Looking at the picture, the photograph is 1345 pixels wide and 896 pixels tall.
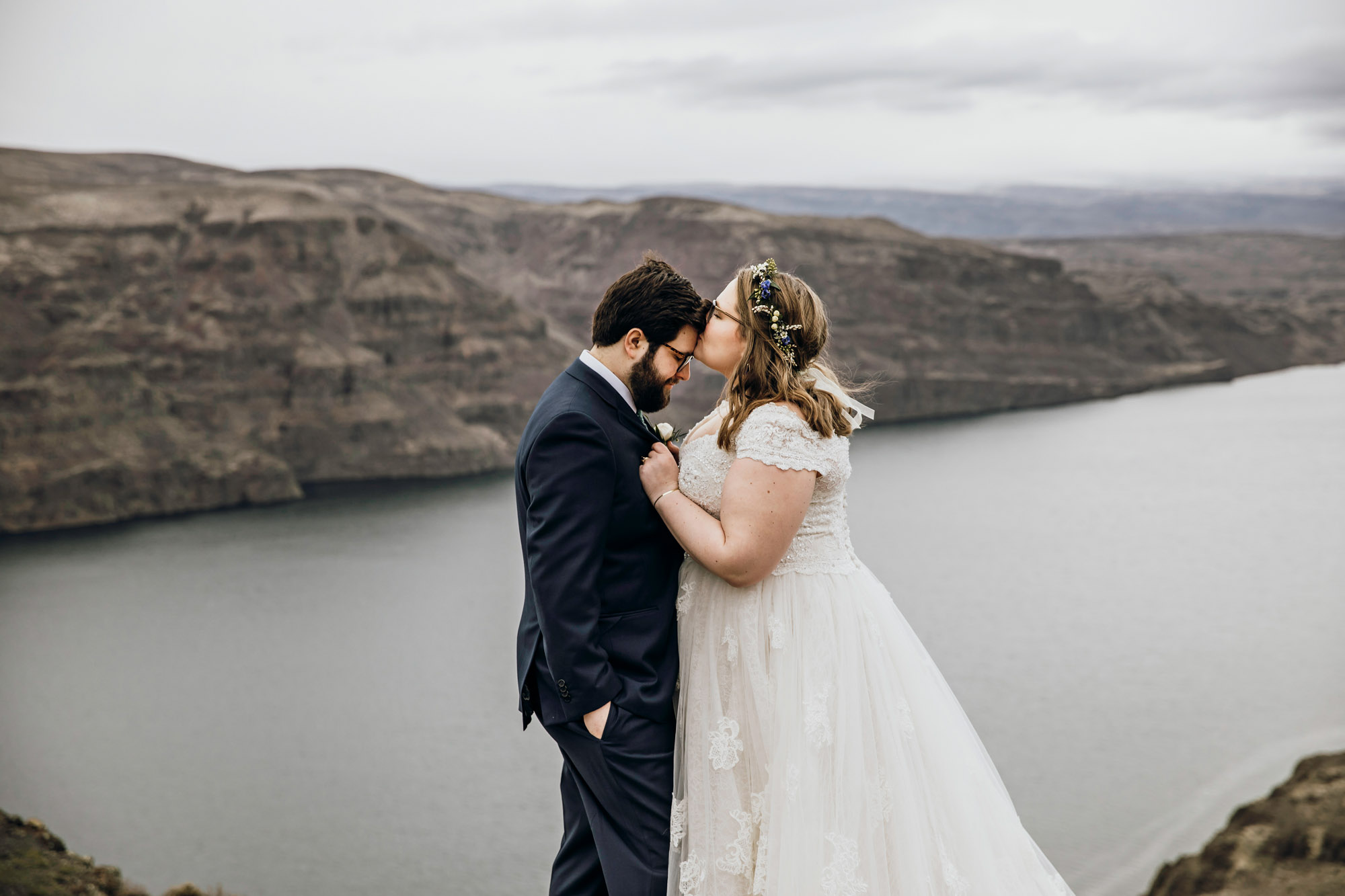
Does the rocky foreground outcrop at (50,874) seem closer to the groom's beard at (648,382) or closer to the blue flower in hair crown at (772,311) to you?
the groom's beard at (648,382)

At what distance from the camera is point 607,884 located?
9.33ft

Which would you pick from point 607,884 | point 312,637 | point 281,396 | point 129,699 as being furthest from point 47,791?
point 281,396

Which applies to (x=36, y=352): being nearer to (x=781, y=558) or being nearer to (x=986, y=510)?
(x=986, y=510)

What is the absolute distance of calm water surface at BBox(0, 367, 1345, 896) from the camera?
63.1ft

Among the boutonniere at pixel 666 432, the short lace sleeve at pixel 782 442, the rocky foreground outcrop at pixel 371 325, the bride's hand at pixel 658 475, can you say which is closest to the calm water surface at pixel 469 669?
the rocky foreground outcrop at pixel 371 325

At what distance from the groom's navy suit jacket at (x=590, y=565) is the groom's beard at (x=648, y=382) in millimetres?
53

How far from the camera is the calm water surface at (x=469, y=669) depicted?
1922 centimetres

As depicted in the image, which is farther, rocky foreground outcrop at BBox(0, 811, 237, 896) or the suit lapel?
rocky foreground outcrop at BBox(0, 811, 237, 896)

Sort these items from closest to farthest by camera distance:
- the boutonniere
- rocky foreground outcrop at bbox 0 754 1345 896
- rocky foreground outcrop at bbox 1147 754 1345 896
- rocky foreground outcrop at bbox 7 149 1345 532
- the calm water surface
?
the boutonniere → rocky foreground outcrop at bbox 1147 754 1345 896 → rocky foreground outcrop at bbox 0 754 1345 896 → the calm water surface → rocky foreground outcrop at bbox 7 149 1345 532

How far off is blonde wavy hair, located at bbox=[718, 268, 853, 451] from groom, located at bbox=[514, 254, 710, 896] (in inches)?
5.8

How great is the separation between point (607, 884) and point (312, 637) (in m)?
28.4

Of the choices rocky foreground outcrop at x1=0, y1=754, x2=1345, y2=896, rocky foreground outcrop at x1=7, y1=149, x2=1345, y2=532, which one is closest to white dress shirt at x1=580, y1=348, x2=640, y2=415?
rocky foreground outcrop at x1=0, y1=754, x2=1345, y2=896

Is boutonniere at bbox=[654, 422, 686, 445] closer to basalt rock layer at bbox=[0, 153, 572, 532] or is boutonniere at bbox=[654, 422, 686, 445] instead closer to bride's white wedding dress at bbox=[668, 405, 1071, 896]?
bride's white wedding dress at bbox=[668, 405, 1071, 896]

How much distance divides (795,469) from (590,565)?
0.61m
